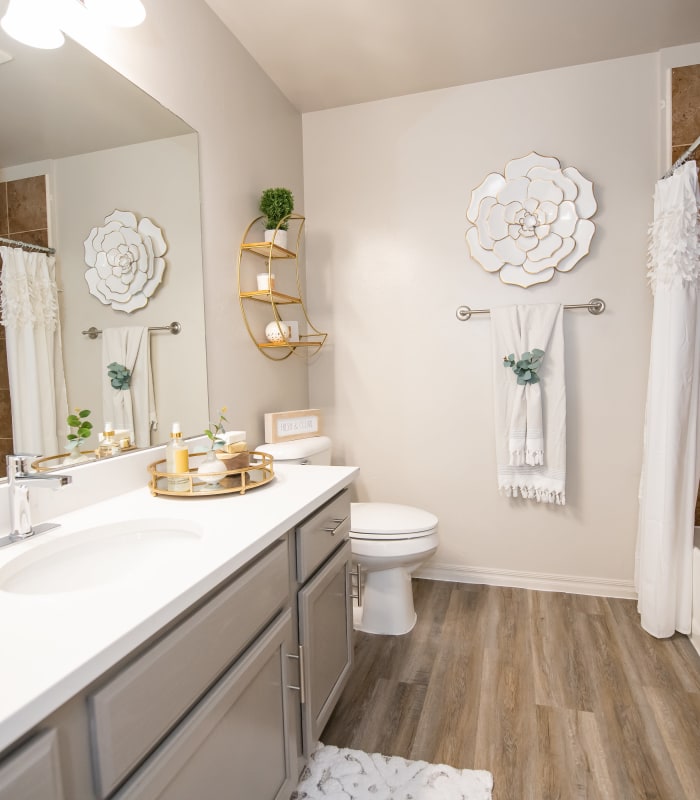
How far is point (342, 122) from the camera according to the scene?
2.78 meters

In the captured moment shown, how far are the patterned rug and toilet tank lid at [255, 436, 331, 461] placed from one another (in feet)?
3.38

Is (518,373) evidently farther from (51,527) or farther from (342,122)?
(51,527)

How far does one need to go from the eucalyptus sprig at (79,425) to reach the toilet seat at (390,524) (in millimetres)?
1087

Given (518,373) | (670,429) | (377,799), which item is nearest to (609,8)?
(518,373)

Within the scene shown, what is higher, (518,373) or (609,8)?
(609,8)

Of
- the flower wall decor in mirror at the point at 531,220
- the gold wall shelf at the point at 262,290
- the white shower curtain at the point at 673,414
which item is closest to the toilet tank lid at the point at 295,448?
the gold wall shelf at the point at 262,290

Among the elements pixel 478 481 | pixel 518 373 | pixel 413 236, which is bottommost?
pixel 478 481

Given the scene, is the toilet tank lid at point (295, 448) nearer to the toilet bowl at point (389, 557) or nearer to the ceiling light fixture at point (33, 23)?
the toilet bowl at point (389, 557)

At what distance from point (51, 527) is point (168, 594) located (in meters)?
0.51

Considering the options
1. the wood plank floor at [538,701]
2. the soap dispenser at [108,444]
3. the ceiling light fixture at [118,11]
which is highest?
the ceiling light fixture at [118,11]

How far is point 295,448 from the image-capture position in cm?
223

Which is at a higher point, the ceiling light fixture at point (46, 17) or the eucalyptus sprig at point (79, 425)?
the ceiling light fixture at point (46, 17)

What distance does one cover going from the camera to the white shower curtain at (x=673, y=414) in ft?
6.69

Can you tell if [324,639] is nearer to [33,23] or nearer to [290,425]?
[290,425]
